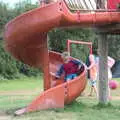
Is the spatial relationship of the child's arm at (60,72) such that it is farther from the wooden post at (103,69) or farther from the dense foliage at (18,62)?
the dense foliage at (18,62)

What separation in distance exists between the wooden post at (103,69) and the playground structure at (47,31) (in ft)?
1.13

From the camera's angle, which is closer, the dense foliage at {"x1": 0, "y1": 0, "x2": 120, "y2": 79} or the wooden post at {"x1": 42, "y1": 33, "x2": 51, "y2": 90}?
the wooden post at {"x1": 42, "y1": 33, "x2": 51, "y2": 90}

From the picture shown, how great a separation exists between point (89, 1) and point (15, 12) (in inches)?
834

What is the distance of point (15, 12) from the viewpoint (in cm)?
3494

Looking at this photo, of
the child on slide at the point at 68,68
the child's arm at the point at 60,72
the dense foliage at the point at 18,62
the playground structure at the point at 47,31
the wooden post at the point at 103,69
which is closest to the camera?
the playground structure at the point at 47,31

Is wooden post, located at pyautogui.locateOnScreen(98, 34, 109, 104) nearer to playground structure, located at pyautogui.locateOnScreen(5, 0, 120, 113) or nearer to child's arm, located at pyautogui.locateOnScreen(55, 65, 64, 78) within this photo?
playground structure, located at pyautogui.locateOnScreen(5, 0, 120, 113)

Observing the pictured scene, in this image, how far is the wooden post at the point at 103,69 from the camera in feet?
48.0

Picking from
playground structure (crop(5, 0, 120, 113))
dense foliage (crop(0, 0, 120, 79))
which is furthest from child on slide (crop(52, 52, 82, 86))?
dense foliage (crop(0, 0, 120, 79))

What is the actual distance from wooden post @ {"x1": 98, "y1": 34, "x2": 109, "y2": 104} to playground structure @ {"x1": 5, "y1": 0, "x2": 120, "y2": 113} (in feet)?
1.13

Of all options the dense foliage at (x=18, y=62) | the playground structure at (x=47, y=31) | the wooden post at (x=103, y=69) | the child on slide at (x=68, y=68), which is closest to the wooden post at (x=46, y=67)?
the playground structure at (x=47, y=31)

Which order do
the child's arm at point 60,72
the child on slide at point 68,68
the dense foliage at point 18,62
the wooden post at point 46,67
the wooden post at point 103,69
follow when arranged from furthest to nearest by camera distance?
the dense foliage at point 18,62 < the child's arm at point 60,72 < the child on slide at point 68,68 < the wooden post at point 103,69 < the wooden post at point 46,67

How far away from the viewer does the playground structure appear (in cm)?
1272

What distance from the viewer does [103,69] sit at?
14.7 metres

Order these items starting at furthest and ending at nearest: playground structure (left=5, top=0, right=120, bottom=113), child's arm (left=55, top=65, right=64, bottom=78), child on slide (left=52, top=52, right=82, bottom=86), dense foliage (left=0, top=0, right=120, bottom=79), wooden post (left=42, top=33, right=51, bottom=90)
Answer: dense foliage (left=0, top=0, right=120, bottom=79)
child's arm (left=55, top=65, right=64, bottom=78)
child on slide (left=52, top=52, right=82, bottom=86)
wooden post (left=42, top=33, right=51, bottom=90)
playground structure (left=5, top=0, right=120, bottom=113)
